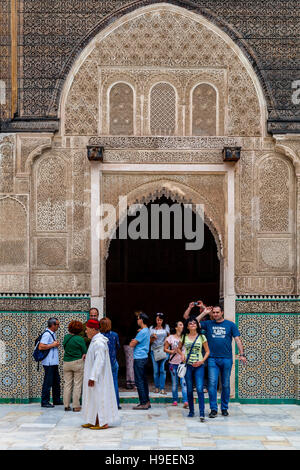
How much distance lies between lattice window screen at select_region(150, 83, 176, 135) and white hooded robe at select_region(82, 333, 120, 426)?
9.83 ft

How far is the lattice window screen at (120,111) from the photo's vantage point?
28.6ft

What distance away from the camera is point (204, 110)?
8734 mm

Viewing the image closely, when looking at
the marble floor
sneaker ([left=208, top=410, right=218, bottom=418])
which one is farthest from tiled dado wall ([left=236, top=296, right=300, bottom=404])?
sneaker ([left=208, top=410, right=218, bottom=418])

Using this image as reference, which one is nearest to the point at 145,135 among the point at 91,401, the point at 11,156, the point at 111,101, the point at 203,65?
the point at 111,101

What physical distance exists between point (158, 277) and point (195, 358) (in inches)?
222

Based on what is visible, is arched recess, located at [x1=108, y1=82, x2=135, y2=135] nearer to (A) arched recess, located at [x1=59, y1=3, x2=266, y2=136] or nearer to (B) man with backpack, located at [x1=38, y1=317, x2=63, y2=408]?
(A) arched recess, located at [x1=59, y1=3, x2=266, y2=136]

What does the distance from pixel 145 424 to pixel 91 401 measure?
2.24ft

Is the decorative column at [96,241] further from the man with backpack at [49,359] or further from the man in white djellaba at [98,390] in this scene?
the man in white djellaba at [98,390]

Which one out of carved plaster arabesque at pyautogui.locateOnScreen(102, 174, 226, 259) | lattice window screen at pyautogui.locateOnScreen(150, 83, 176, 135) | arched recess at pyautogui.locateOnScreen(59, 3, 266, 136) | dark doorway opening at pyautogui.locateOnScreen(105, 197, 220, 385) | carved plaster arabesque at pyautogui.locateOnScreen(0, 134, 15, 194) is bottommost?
dark doorway opening at pyautogui.locateOnScreen(105, 197, 220, 385)

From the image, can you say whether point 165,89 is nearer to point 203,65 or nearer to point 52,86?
point 203,65

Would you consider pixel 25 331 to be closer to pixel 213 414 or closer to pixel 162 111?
pixel 213 414

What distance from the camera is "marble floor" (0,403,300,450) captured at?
6180 mm

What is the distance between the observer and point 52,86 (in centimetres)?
864

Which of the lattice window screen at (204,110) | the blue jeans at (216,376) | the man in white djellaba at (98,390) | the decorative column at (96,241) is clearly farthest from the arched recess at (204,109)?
the man in white djellaba at (98,390)
